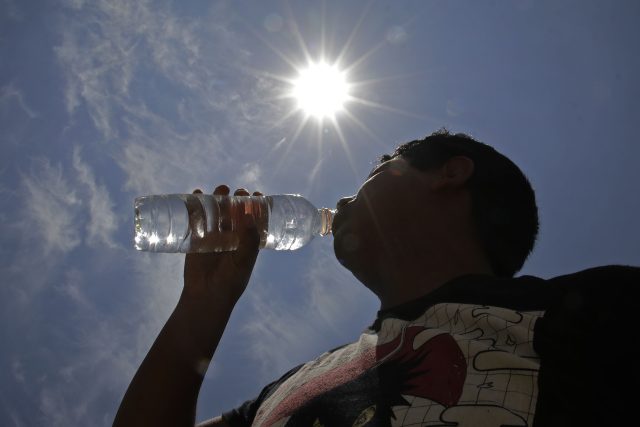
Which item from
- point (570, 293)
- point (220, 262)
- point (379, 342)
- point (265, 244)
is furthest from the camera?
point (265, 244)

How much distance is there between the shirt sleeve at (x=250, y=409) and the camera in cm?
219

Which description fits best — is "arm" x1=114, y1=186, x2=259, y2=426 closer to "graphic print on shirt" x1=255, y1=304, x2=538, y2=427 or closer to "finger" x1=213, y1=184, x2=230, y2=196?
"finger" x1=213, y1=184, x2=230, y2=196

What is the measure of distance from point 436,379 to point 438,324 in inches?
10.9

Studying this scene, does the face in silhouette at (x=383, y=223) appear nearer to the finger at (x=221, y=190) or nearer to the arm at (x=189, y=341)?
the arm at (x=189, y=341)

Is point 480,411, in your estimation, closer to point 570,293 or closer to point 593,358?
point 593,358

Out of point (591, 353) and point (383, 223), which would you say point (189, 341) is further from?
point (591, 353)

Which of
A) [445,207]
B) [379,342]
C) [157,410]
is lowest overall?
[379,342]

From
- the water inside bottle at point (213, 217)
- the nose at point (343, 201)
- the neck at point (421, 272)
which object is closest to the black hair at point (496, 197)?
the neck at point (421, 272)

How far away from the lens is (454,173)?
2566 millimetres

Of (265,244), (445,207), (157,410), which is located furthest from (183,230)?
(445,207)

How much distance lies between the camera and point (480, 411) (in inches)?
46.8

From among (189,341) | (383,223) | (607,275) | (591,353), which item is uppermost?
(383,223)

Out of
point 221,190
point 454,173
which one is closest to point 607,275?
point 454,173

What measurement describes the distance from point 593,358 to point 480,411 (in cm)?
36
